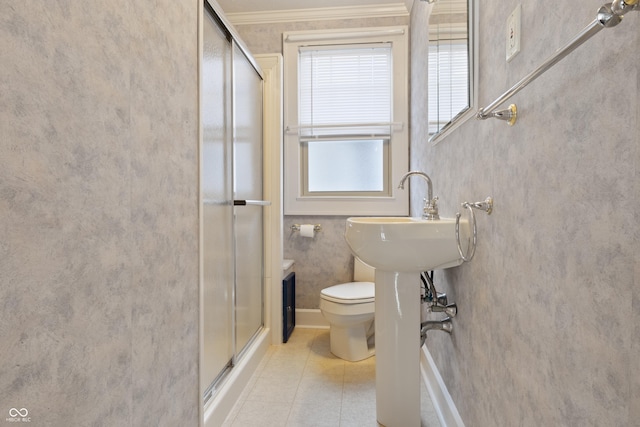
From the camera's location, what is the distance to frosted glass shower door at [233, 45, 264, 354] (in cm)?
185

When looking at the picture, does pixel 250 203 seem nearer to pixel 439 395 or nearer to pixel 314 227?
pixel 314 227

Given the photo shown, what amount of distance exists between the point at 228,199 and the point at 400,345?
3.35ft

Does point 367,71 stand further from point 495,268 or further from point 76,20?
point 76,20

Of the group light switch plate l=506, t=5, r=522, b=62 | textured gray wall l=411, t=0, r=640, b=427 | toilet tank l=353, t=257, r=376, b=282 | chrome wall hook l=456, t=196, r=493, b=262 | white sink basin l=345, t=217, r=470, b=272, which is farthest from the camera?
toilet tank l=353, t=257, r=376, b=282

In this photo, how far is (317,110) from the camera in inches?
108

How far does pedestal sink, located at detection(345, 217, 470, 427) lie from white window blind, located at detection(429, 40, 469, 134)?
1.62 ft

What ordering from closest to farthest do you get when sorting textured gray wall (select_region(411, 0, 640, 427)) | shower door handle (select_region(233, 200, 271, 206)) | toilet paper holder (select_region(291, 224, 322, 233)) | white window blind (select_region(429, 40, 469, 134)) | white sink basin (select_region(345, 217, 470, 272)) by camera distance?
textured gray wall (select_region(411, 0, 640, 427)) < white sink basin (select_region(345, 217, 470, 272)) < white window blind (select_region(429, 40, 469, 134)) < shower door handle (select_region(233, 200, 271, 206)) < toilet paper holder (select_region(291, 224, 322, 233))

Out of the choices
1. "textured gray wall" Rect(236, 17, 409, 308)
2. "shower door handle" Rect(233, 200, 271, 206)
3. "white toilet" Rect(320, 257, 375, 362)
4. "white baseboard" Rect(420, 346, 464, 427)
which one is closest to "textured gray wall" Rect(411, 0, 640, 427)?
"white baseboard" Rect(420, 346, 464, 427)

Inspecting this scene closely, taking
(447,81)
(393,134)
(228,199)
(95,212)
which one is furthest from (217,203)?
(393,134)

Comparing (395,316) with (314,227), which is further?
(314,227)

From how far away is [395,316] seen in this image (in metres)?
1.43

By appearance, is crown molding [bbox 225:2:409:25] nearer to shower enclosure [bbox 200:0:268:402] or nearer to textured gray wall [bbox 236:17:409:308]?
textured gray wall [bbox 236:17:409:308]

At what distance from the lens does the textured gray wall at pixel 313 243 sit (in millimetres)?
2715

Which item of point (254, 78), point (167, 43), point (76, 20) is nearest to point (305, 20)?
point (254, 78)
